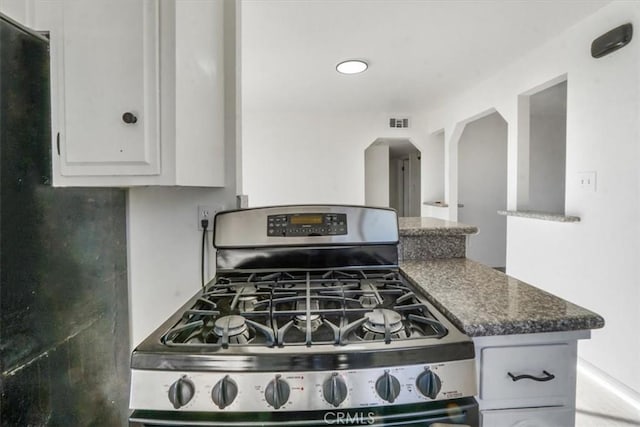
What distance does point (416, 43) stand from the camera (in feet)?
9.05

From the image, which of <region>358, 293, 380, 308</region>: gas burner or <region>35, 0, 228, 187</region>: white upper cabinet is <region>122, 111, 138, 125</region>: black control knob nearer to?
<region>35, 0, 228, 187</region>: white upper cabinet

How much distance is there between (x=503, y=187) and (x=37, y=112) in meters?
5.45

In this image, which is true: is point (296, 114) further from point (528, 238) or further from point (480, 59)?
point (528, 238)

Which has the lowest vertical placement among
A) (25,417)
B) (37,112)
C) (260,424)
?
(25,417)

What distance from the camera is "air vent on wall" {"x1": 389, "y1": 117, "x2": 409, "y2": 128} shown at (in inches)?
198

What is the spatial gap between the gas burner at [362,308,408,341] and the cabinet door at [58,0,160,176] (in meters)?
0.77

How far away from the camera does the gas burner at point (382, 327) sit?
78 centimetres

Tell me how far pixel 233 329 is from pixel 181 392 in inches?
A: 6.5

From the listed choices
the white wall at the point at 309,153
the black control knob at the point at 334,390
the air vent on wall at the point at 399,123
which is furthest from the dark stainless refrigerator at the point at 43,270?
the air vent on wall at the point at 399,123

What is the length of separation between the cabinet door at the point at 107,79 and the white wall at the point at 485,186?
4.80 meters

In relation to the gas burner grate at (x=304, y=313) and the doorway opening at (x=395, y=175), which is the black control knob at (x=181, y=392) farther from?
the doorway opening at (x=395, y=175)

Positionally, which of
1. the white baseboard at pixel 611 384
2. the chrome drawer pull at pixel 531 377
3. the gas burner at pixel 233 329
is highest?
the gas burner at pixel 233 329

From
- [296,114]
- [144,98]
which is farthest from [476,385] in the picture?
[296,114]

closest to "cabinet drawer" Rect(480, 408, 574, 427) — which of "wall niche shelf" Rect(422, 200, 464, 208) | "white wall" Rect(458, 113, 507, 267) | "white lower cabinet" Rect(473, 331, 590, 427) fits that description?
"white lower cabinet" Rect(473, 331, 590, 427)
